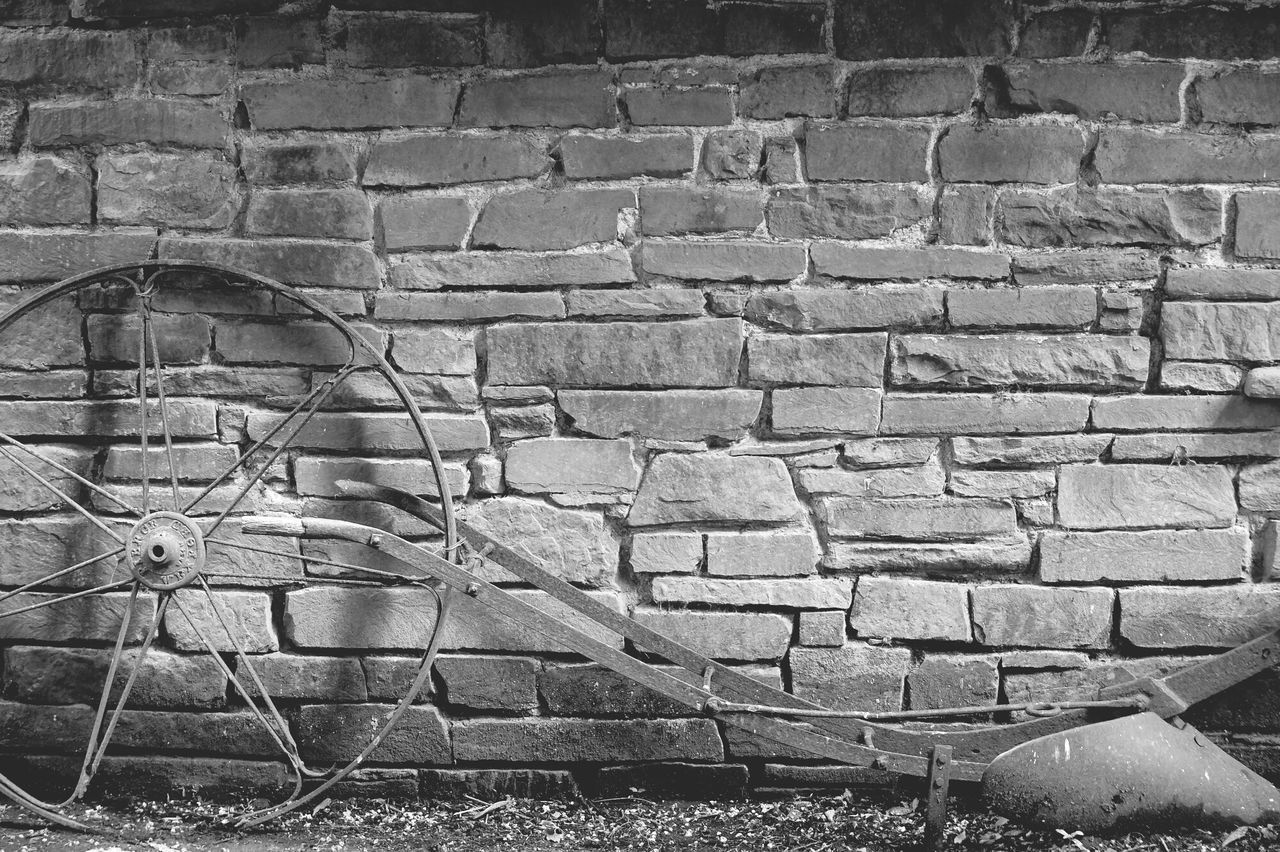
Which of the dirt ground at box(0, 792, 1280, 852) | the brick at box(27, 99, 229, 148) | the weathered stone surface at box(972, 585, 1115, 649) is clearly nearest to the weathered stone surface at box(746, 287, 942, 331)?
the weathered stone surface at box(972, 585, 1115, 649)

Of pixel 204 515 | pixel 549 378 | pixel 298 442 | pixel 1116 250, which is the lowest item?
pixel 204 515

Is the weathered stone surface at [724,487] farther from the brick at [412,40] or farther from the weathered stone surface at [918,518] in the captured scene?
the brick at [412,40]

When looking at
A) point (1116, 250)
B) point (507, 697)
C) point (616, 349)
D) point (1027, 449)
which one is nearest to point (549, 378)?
point (616, 349)

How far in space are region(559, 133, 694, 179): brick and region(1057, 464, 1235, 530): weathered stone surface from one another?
1258 mm

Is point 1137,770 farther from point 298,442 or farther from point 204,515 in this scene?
point 204,515

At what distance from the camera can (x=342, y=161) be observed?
2.32 meters

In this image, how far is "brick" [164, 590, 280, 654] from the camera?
93.7 inches

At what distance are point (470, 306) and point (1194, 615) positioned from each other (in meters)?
2.00

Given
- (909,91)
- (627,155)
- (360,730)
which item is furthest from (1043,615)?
(360,730)

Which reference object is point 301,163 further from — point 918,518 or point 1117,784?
point 1117,784

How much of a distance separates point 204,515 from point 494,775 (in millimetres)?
1018

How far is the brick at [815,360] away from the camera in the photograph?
230 centimetres

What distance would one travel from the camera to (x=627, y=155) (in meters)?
2.30

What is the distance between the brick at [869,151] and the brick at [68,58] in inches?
69.6
